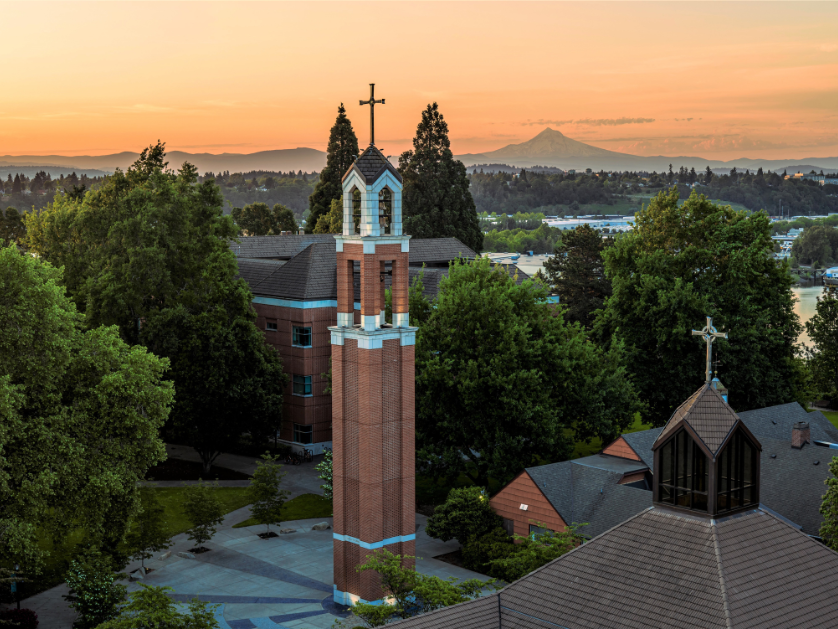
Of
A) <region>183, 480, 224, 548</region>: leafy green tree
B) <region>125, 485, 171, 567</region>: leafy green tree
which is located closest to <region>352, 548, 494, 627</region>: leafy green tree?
<region>125, 485, 171, 567</region>: leafy green tree

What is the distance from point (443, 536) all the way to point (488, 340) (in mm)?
10673

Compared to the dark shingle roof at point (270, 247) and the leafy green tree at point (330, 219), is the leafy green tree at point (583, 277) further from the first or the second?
the leafy green tree at point (330, 219)

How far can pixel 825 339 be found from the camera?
244ft

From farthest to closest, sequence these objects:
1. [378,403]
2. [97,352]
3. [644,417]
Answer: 1. [644,417]
2. [97,352]
3. [378,403]

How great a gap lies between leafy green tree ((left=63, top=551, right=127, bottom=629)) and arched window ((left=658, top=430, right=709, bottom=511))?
74.2ft

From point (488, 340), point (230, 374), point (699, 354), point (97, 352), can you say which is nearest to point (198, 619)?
point (97, 352)

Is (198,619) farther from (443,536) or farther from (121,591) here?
(443,536)

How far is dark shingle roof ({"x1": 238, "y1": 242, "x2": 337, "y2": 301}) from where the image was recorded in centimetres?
6119

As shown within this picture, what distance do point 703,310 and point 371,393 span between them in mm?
30270

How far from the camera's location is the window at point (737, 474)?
22234mm

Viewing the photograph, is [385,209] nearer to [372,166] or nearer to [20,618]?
[372,166]

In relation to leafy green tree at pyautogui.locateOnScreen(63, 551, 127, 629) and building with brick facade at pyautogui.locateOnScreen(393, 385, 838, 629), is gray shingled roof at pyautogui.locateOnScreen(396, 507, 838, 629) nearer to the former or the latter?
building with brick facade at pyautogui.locateOnScreen(393, 385, 838, 629)

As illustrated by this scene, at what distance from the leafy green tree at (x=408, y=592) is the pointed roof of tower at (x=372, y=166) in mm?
14369

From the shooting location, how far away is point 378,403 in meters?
35.6
